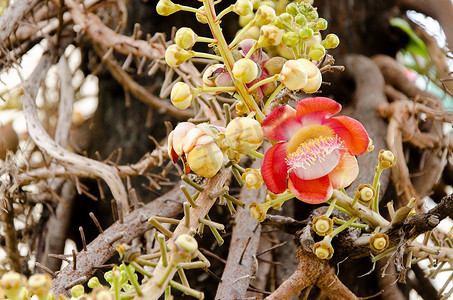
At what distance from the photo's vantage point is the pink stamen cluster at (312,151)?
0.40 meters

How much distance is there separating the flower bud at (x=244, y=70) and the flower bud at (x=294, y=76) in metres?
0.02

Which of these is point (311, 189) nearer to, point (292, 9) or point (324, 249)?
point (324, 249)

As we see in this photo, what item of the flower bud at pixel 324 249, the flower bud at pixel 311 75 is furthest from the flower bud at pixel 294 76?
the flower bud at pixel 324 249

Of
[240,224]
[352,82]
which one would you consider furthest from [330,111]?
[352,82]

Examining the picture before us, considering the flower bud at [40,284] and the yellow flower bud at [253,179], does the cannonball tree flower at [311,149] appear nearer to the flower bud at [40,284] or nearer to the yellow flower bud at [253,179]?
the yellow flower bud at [253,179]

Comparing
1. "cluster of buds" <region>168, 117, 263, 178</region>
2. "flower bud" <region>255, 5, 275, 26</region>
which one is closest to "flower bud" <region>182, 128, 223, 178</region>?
"cluster of buds" <region>168, 117, 263, 178</region>

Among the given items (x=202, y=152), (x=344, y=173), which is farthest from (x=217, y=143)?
(x=344, y=173)

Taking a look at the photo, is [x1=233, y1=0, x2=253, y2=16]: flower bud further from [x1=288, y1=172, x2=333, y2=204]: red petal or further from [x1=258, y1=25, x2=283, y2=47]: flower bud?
[x1=288, y1=172, x2=333, y2=204]: red petal

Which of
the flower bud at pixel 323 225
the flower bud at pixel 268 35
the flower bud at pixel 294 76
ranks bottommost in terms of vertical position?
the flower bud at pixel 323 225

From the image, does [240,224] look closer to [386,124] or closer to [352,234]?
[352,234]

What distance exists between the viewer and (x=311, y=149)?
1.33 feet

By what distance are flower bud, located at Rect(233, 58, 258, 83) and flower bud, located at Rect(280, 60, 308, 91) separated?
0.08ft

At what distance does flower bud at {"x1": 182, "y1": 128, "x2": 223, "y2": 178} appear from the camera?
1.15ft

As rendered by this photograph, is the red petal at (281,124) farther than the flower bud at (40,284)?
Yes
